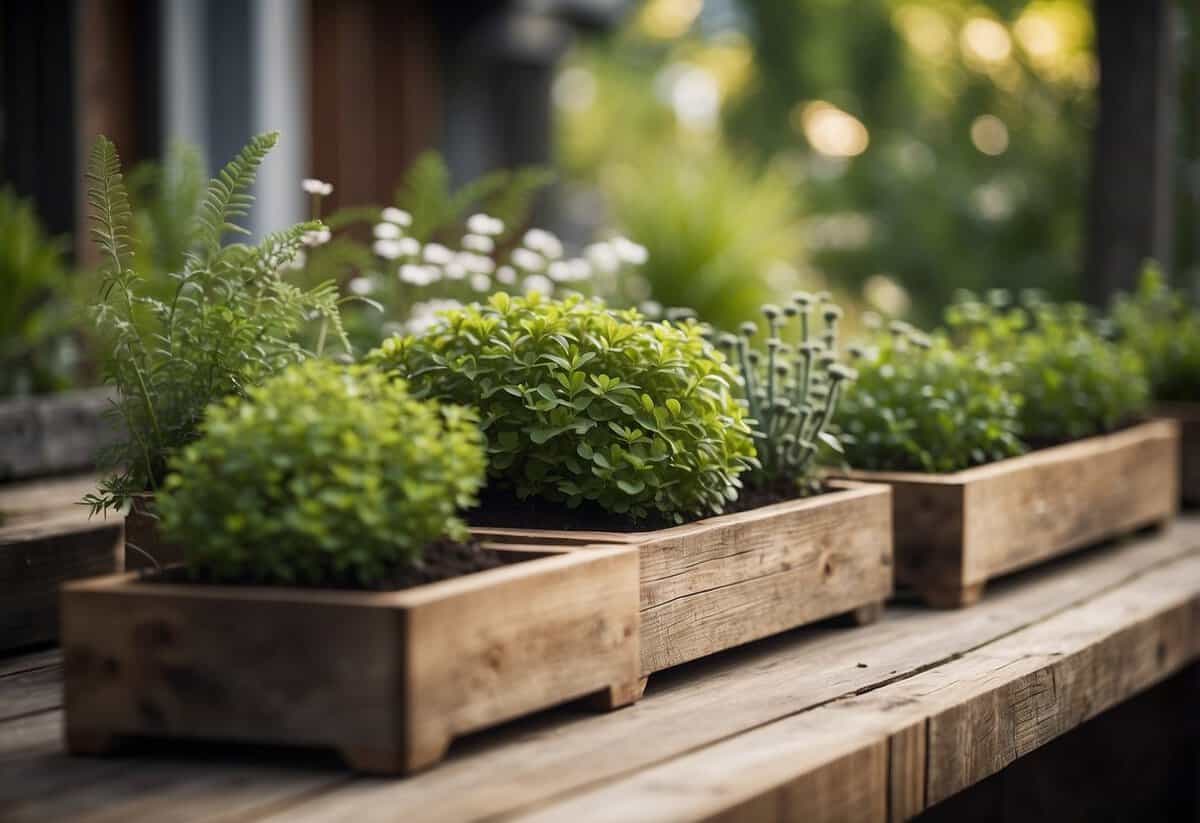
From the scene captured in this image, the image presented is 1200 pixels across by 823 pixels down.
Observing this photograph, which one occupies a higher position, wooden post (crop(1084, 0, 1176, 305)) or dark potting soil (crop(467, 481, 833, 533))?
wooden post (crop(1084, 0, 1176, 305))

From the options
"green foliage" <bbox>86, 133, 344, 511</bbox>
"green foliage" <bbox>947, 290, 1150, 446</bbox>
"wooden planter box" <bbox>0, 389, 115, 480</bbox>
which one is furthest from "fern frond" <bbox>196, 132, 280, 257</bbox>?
"green foliage" <bbox>947, 290, 1150, 446</bbox>

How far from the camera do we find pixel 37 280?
3957 millimetres

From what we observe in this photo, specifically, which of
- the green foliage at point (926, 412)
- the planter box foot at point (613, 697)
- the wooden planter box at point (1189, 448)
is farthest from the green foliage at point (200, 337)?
the wooden planter box at point (1189, 448)

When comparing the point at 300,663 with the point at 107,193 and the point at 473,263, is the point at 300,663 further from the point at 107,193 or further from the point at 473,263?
the point at 473,263

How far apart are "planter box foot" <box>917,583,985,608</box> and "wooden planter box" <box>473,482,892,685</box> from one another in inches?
6.4

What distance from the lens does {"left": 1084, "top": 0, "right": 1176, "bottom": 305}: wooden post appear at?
4.62m

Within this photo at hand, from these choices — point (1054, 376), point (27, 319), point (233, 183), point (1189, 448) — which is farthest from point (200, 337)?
point (1189, 448)

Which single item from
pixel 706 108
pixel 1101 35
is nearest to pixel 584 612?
pixel 1101 35

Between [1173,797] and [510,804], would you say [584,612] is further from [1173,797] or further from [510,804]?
[1173,797]

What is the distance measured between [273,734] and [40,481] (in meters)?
2.26

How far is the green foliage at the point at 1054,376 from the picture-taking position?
11.0 ft

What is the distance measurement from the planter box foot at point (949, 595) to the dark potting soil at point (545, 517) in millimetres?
663

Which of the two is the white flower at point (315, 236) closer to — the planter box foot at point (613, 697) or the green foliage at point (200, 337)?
the green foliage at point (200, 337)

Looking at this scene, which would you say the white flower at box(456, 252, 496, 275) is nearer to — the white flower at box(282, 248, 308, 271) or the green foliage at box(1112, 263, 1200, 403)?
the white flower at box(282, 248, 308, 271)
